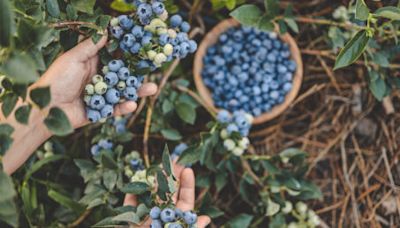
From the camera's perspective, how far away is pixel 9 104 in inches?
47.2

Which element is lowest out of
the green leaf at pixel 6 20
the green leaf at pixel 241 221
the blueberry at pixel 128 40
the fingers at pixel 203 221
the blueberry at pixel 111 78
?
the green leaf at pixel 241 221

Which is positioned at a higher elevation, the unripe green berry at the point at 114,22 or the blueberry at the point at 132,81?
the unripe green berry at the point at 114,22

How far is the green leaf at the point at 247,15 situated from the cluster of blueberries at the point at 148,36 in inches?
13.6

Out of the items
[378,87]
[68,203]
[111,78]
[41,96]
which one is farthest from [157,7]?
[378,87]

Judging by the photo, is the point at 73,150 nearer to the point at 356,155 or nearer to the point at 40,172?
the point at 40,172

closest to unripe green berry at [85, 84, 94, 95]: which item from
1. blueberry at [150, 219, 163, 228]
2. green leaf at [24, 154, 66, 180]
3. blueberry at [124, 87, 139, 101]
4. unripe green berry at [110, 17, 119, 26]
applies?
blueberry at [124, 87, 139, 101]

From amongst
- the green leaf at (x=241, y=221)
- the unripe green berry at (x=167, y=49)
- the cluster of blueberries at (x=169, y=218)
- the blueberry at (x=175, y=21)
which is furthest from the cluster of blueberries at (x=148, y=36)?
the green leaf at (x=241, y=221)

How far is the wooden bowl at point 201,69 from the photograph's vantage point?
83.2 inches

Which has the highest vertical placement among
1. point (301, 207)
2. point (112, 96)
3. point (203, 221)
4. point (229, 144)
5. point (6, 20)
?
point (6, 20)

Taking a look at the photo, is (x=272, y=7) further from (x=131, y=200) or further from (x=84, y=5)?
(x=131, y=200)

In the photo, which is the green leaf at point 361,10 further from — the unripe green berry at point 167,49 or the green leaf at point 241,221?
the green leaf at point 241,221

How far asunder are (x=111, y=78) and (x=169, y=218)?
43 centimetres

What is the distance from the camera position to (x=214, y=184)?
218cm

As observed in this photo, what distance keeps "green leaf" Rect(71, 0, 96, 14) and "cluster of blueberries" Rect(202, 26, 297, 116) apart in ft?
2.42
